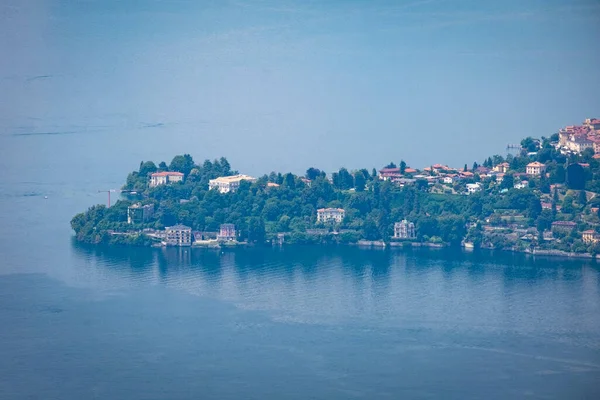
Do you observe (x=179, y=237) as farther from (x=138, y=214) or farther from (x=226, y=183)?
(x=226, y=183)

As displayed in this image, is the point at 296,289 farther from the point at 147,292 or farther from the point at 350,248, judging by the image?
the point at 350,248

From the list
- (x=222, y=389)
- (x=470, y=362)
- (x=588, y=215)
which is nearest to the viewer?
(x=222, y=389)

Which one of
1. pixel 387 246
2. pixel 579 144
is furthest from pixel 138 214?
pixel 579 144

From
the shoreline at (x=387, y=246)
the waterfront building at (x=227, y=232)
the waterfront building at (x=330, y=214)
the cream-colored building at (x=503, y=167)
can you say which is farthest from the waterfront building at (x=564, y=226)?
the waterfront building at (x=227, y=232)

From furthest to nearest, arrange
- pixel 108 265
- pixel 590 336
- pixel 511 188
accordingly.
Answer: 1. pixel 511 188
2. pixel 108 265
3. pixel 590 336

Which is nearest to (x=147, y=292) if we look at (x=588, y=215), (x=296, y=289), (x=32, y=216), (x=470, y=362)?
(x=296, y=289)

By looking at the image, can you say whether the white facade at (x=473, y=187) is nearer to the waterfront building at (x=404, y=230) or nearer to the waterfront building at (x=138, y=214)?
the waterfront building at (x=404, y=230)

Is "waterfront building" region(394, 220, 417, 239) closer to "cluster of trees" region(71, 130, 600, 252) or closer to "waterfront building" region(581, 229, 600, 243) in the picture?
"cluster of trees" region(71, 130, 600, 252)

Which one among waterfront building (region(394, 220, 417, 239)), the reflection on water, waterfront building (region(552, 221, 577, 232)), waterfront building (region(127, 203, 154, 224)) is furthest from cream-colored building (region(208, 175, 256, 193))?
waterfront building (region(552, 221, 577, 232))
